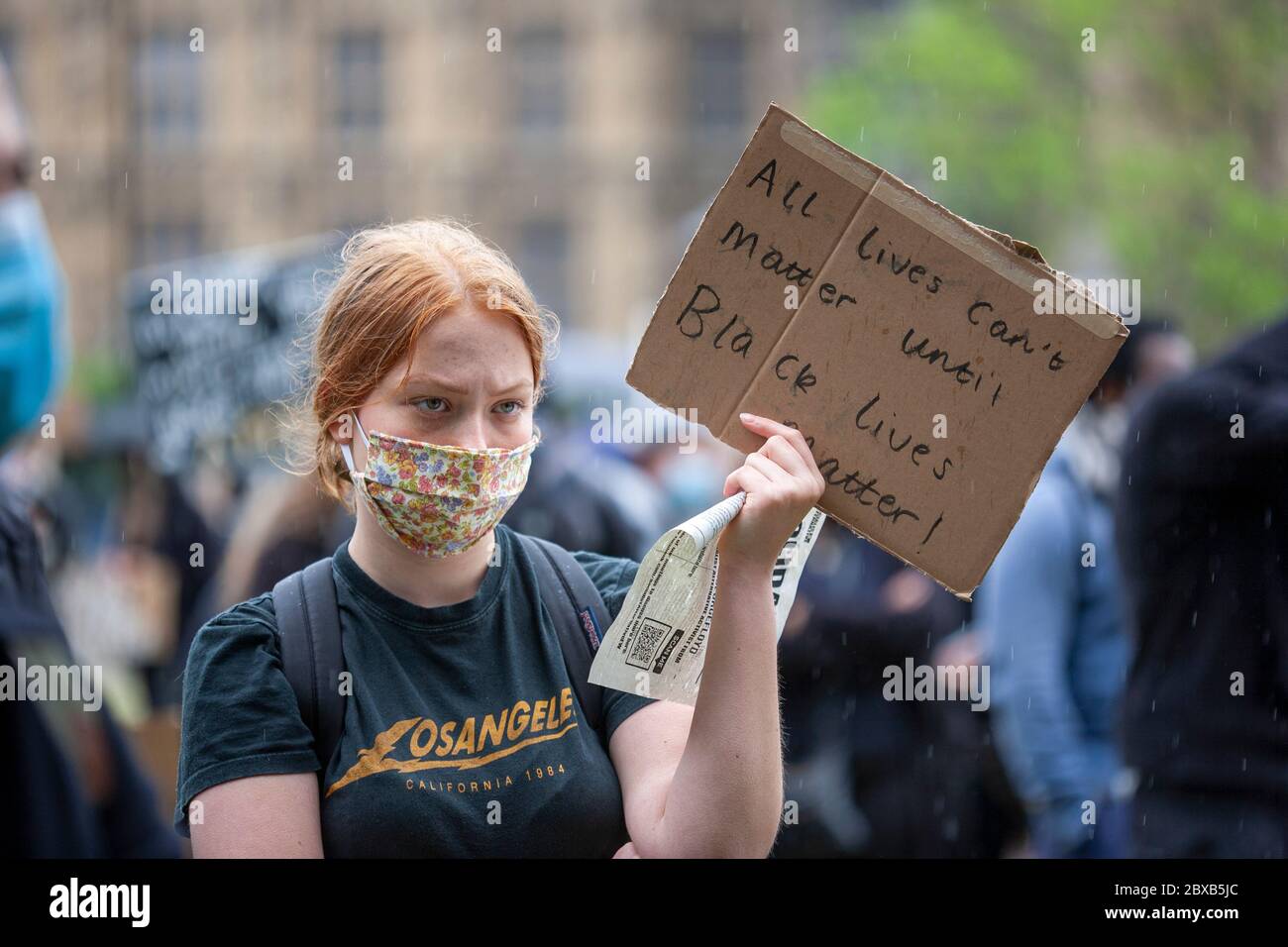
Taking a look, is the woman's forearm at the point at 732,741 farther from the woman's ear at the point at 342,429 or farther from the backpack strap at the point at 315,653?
the woman's ear at the point at 342,429

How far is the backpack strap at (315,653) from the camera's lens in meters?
2.26

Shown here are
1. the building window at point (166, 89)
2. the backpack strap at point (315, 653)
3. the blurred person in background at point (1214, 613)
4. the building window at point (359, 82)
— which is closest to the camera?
the backpack strap at point (315, 653)

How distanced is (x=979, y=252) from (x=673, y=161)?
4062cm

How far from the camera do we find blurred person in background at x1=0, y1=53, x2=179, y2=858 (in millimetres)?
1957

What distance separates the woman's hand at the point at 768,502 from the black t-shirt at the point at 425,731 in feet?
1.03

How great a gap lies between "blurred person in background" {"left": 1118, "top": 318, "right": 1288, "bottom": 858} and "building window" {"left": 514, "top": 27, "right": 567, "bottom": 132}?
135ft

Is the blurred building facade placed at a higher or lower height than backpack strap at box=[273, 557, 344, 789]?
higher

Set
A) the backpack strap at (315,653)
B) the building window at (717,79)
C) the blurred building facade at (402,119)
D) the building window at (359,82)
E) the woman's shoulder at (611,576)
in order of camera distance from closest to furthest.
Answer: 1. the backpack strap at (315,653)
2. the woman's shoulder at (611,576)
3. the blurred building facade at (402,119)
4. the building window at (717,79)
5. the building window at (359,82)

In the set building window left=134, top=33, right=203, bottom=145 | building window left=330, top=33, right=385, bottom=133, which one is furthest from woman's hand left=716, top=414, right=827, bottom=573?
building window left=330, top=33, right=385, bottom=133

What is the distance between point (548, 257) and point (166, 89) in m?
11.2

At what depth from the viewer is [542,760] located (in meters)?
2.30

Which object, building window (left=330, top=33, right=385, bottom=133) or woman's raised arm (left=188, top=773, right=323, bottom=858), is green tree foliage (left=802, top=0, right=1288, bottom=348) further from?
woman's raised arm (left=188, top=773, right=323, bottom=858)

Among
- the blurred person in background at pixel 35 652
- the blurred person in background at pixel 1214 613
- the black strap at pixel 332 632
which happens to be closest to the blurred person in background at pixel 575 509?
the blurred person in background at pixel 1214 613
